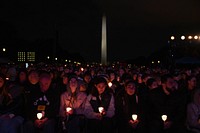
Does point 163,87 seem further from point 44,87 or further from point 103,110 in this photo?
point 44,87

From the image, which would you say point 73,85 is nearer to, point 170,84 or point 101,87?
point 101,87

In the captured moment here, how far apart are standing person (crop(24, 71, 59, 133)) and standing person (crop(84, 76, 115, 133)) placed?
0.76 meters

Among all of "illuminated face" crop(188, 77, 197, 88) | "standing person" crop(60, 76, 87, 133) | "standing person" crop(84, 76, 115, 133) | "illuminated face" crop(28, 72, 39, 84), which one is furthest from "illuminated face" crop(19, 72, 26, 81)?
"illuminated face" crop(188, 77, 197, 88)

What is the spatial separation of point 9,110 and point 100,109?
6.65 ft

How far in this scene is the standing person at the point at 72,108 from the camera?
27.2ft

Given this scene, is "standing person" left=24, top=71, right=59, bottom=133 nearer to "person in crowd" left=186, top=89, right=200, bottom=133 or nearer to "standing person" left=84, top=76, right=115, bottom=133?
"standing person" left=84, top=76, right=115, bottom=133

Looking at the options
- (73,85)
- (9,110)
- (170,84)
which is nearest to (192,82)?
(170,84)

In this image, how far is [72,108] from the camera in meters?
8.47

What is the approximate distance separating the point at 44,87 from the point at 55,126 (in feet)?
3.05

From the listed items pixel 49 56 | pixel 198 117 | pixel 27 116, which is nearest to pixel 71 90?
pixel 27 116

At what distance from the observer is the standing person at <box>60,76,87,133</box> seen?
8289 mm

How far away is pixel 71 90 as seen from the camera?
8.77m

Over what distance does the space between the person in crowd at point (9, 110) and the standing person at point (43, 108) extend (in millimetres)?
347

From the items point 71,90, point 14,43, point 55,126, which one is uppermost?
point 14,43
